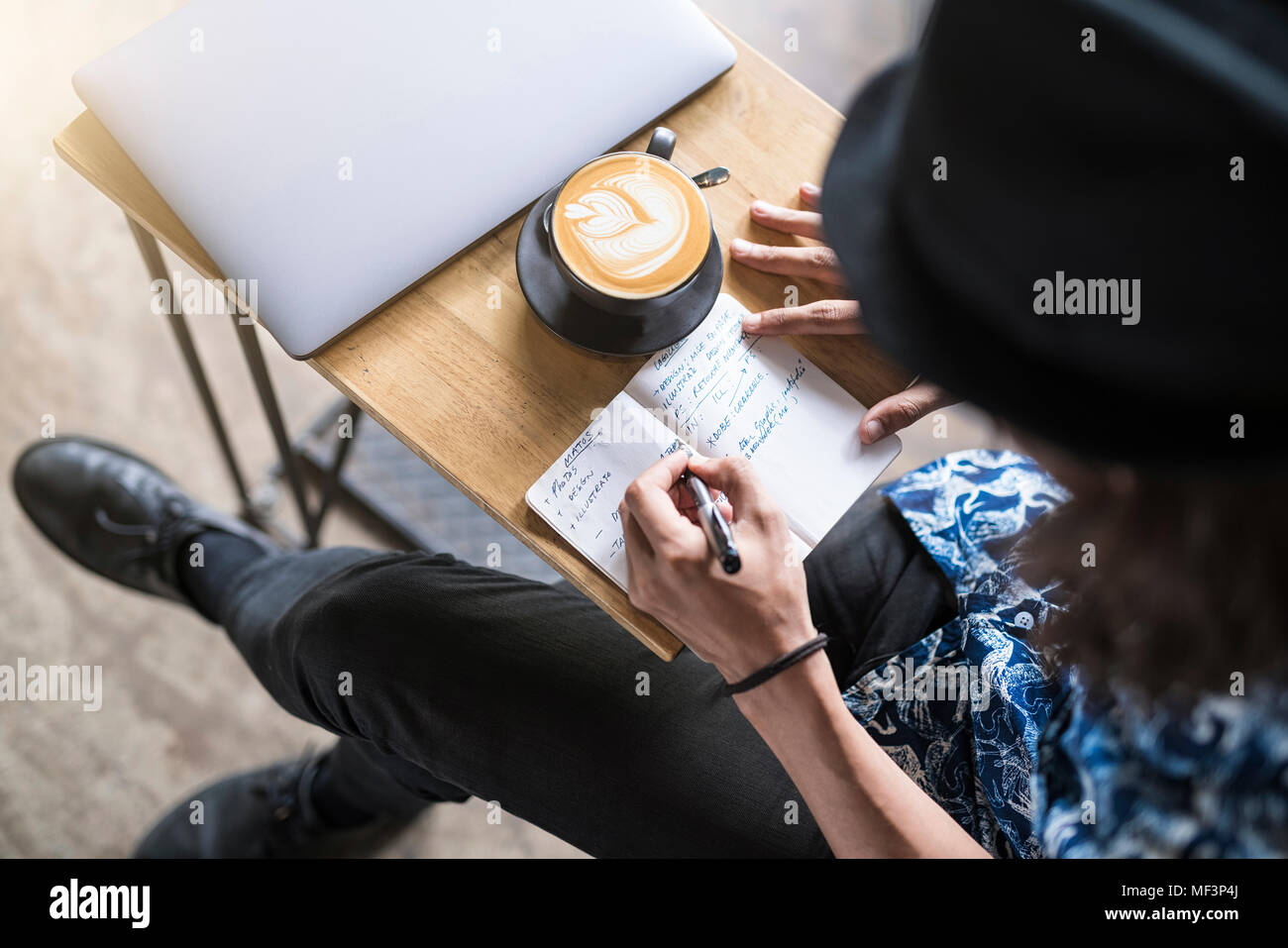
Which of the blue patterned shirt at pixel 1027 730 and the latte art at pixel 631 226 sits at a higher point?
the latte art at pixel 631 226

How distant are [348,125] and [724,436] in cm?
36

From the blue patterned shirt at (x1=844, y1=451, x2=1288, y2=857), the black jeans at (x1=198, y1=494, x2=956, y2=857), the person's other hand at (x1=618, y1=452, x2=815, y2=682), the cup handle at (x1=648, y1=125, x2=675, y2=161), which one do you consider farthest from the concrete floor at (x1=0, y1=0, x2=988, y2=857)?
the cup handle at (x1=648, y1=125, x2=675, y2=161)

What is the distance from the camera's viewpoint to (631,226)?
26.3 inches

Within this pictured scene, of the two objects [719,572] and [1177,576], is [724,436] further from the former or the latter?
[1177,576]

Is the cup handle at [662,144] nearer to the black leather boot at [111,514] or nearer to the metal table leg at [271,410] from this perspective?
the metal table leg at [271,410]

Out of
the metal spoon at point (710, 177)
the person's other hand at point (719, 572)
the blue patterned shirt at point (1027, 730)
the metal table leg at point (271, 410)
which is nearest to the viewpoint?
the blue patterned shirt at point (1027, 730)

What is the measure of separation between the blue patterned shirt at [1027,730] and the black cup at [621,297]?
0.34 metres

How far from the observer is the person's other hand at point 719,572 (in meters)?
0.64

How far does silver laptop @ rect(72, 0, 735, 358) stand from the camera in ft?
2.14

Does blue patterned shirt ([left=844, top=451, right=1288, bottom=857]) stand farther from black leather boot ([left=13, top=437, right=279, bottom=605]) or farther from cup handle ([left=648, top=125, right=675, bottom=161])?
black leather boot ([left=13, top=437, right=279, bottom=605])

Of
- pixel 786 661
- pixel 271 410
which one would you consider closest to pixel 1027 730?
pixel 786 661

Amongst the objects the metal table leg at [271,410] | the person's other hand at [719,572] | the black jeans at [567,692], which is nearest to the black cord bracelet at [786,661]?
the person's other hand at [719,572]

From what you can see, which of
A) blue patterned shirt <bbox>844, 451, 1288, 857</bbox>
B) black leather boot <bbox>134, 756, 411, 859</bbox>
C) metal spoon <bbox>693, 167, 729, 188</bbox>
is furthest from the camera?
black leather boot <bbox>134, 756, 411, 859</bbox>

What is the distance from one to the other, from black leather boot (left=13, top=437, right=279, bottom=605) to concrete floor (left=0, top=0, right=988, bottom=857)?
12cm
